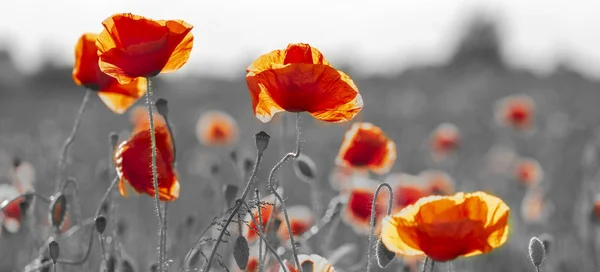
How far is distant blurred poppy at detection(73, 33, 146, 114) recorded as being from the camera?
2.43m

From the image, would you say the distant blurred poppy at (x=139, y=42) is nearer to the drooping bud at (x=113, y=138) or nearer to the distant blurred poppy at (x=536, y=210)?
the drooping bud at (x=113, y=138)

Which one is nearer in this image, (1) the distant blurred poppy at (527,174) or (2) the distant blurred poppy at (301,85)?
(2) the distant blurred poppy at (301,85)

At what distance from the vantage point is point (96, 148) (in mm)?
8680

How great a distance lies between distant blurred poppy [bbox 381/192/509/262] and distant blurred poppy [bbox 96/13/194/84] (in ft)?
2.01

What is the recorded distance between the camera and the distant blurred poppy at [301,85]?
5.94 ft

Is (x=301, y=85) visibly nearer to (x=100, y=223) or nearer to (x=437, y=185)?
(x=100, y=223)

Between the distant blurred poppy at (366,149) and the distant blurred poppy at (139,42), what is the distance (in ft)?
3.09

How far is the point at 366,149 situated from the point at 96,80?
887mm

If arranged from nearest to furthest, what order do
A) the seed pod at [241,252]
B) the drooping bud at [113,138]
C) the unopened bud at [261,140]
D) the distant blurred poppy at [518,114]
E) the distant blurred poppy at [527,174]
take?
the unopened bud at [261,140]
the seed pod at [241,252]
the drooping bud at [113,138]
the distant blurred poppy at [527,174]
the distant blurred poppy at [518,114]

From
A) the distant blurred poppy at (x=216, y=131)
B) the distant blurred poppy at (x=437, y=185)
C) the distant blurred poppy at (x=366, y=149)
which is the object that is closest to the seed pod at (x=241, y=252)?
the distant blurred poppy at (x=366, y=149)

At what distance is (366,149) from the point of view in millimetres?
2791

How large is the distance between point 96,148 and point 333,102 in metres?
7.12

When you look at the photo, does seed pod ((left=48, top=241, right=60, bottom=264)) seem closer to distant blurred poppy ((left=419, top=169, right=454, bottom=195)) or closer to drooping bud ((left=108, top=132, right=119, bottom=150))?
drooping bud ((left=108, top=132, right=119, bottom=150))

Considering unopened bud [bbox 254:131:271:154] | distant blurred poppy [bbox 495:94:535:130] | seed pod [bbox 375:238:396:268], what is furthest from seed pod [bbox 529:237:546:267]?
distant blurred poppy [bbox 495:94:535:130]
